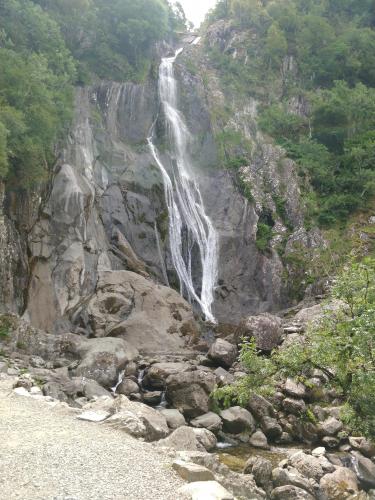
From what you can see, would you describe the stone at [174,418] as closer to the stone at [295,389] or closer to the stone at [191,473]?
the stone at [295,389]

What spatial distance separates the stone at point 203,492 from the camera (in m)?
6.70

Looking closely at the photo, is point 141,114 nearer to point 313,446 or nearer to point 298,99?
point 298,99

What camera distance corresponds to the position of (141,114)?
35.3m

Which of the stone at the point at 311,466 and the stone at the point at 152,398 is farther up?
the stone at the point at 311,466

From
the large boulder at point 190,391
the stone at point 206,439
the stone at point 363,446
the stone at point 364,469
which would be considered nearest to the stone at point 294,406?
the stone at point 363,446

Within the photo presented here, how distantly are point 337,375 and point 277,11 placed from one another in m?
49.4

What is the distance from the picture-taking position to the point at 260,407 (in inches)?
598

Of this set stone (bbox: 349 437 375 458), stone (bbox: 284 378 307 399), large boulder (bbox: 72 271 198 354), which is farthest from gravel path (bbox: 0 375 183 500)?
large boulder (bbox: 72 271 198 354)

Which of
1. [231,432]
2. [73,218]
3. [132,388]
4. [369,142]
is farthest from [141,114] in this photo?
[231,432]

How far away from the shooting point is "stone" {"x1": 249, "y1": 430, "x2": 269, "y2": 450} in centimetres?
1363

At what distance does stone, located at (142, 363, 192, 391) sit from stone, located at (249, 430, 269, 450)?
156 inches

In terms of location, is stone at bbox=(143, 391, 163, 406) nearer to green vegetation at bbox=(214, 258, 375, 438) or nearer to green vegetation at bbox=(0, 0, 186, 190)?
green vegetation at bbox=(214, 258, 375, 438)

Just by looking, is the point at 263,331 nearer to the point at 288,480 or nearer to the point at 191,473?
the point at 288,480

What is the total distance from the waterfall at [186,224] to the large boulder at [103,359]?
9.37 m
